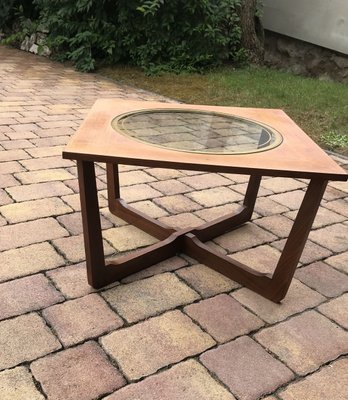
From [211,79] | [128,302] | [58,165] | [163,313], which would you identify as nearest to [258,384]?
[163,313]

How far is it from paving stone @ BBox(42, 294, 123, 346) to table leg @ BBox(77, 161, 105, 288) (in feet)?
0.31

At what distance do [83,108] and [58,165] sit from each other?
1.64 m

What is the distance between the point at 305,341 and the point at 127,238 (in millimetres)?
962

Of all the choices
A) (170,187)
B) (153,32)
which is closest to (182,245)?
(170,187)

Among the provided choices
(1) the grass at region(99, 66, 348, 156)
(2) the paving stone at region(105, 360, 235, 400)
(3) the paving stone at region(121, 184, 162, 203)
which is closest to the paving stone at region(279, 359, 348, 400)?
(2) the paving stone at region(105, 360, 235, 400)

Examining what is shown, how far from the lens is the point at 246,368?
4.89 feet

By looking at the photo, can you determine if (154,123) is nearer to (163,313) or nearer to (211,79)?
(163,313)

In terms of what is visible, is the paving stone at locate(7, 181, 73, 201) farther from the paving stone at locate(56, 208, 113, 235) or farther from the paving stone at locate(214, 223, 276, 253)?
the paving stone at locate(214, 223, 276, 253)

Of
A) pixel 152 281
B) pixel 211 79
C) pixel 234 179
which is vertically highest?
pixel 152 281

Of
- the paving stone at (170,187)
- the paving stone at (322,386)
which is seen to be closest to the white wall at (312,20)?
the paving stone at (170,187)

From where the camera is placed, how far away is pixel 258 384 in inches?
56.4

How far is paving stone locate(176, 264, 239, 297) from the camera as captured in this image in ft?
6.20

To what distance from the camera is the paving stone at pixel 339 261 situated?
2.15 meters

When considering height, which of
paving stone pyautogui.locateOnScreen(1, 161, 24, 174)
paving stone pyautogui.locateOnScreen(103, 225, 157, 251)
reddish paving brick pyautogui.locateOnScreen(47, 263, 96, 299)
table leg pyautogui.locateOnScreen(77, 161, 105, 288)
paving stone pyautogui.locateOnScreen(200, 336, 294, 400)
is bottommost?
paving stone pyautogui.locateOnScreen(1, 161, 24, 174)
